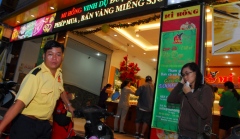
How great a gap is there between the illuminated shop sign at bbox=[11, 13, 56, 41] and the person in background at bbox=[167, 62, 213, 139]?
5.47 meters

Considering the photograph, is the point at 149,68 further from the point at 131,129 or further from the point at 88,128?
the point at 88,128

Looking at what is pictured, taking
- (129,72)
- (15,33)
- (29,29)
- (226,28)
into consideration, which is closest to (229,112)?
(226,28)

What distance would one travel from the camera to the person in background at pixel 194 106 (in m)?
1.69

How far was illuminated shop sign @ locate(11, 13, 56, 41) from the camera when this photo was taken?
255 inches

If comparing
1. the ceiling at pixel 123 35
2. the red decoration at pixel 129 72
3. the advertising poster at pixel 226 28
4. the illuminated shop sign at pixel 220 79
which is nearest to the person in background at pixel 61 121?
the advertising poster at pixel 226 28

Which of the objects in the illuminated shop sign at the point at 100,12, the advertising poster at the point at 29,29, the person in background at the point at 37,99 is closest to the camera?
the person in background at the point at 37,99

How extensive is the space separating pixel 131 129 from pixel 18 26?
240 inches

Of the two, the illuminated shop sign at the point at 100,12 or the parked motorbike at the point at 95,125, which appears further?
the illuminated shop sign at the point at 100,12

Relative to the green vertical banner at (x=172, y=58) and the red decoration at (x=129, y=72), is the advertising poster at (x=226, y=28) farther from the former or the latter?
the red decoration at (x=129, y=72)

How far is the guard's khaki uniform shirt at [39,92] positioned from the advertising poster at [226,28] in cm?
270

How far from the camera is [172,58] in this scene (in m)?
3.39

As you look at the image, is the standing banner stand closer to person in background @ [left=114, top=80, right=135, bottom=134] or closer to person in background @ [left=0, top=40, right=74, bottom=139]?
person in background @ [left=0, top=40, right=74, bottom=139]

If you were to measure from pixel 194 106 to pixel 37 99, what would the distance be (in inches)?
50.3

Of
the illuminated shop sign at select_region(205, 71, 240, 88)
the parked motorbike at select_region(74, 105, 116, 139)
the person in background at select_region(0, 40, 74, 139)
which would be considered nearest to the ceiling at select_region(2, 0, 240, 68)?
the illuminated shop sign at select_region(205, 71, 240, 88)
